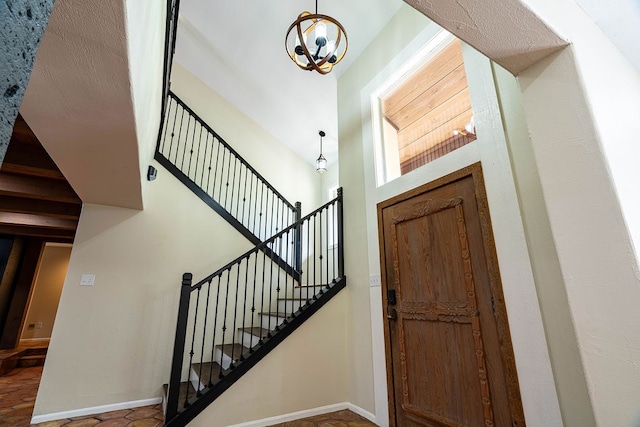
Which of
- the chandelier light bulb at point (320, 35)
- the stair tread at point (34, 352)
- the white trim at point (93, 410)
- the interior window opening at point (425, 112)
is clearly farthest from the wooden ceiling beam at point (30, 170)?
the stair tread at point (34, 352)

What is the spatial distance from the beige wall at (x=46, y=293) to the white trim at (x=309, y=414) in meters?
6.35

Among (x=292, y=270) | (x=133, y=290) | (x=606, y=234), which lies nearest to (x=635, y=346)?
(x=606, y=234)

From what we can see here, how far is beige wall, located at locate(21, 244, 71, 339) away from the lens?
257 inches

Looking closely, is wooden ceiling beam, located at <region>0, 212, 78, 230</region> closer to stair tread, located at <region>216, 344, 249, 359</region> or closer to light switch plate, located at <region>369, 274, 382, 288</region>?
stair tread, located at <region>216, 344, 249, 359</region>

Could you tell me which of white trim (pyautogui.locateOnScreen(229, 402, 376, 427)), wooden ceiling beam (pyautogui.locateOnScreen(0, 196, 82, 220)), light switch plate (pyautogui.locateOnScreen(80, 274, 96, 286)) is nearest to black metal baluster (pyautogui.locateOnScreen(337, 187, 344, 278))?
white trim (pyautogui.locateOnScreen(229, 402, 376, 427))

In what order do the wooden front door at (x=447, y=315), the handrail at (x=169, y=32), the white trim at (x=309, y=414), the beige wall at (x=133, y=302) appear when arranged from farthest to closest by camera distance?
the beige wall at (x=133, y=302), the white trim at (x=309, y=414), the handrail at (x=169, y=32), the wooden front door at (x=447, y=315)

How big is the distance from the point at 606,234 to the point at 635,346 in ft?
1.24

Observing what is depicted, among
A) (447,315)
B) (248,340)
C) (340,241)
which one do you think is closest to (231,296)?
(248,340)

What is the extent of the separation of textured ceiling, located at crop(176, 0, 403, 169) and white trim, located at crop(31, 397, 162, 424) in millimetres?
4454

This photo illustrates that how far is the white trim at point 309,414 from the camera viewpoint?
8.17 feet

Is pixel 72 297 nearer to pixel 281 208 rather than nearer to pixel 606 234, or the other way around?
pixel 281 208

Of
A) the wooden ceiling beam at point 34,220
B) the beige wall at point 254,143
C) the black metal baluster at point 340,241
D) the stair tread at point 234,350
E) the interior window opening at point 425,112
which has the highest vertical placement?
the beige wall at point 254,143

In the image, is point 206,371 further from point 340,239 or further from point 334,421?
point 340,239

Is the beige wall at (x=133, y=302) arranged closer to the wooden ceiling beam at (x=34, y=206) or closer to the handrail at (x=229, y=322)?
the handrail at (x=229, y=322)
